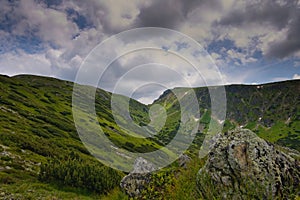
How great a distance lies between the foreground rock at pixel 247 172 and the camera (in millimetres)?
6727

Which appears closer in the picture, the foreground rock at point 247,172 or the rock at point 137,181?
the foreground rock at point 247,172

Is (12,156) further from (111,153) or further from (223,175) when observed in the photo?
(111,153)

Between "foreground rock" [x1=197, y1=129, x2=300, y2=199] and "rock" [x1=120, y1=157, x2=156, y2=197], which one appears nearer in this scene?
"foreground rock" [x1=197, y1=129, x2=300, y2=199]

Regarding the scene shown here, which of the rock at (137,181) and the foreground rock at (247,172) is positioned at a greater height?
the foreground rock at (247,172)

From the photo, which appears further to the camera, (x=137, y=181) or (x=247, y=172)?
(x=137, y=181)

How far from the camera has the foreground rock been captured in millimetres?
6727

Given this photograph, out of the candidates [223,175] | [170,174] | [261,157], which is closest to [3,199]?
[170,174]

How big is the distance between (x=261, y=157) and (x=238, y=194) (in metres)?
1.38

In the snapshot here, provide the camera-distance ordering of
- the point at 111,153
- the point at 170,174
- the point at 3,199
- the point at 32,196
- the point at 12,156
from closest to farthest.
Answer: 1. the point at 170,174
2. the point at 3,199
3. the point at 32,196
4. the point at 12,156
5. the point at 111,153

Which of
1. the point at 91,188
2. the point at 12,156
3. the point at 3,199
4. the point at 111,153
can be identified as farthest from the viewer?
the point at 111,153

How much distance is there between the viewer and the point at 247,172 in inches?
281

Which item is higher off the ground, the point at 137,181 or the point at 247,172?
the point at 247,172

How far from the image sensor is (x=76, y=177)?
23.3 m

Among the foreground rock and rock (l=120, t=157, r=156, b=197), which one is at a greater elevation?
the foreground rock
